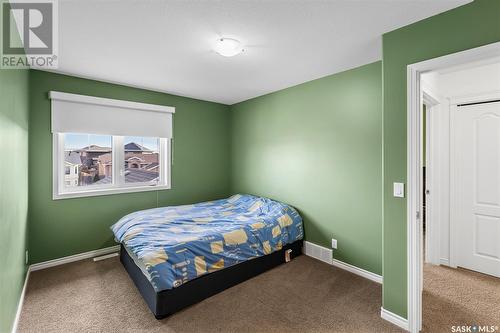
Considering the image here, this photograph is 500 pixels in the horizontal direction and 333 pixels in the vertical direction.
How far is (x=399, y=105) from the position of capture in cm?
193

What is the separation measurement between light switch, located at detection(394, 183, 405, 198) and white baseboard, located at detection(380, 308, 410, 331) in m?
0.99

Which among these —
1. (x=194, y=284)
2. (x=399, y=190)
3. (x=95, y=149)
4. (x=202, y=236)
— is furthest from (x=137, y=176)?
(x=399, y=190)

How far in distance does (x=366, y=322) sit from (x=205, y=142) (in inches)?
137

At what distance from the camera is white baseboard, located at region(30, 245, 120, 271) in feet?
9.55

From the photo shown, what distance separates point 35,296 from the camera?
7.75 ft

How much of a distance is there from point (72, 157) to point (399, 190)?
390cm

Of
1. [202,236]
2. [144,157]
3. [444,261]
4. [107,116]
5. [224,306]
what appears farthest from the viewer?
[144,157]

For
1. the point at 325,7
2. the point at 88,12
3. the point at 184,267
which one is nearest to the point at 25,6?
the point at 88,12

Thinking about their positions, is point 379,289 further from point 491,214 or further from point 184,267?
point 184,267

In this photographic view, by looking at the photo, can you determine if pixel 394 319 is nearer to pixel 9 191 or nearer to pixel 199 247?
pixel 199 247

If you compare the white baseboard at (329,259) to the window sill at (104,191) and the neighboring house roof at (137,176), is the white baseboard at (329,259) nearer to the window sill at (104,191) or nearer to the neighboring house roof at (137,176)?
the window sill at (104,191)

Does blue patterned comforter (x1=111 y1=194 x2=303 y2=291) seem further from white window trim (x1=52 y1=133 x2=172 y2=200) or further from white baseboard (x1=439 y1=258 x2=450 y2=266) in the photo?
white baseboard (x1=439 y1=258 x2=450 y2=266)

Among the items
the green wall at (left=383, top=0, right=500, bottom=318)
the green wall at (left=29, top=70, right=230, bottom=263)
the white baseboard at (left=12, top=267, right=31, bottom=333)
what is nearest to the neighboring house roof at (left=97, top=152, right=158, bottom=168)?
the green wall at (left=29, top=70, right=230, bottom=263)

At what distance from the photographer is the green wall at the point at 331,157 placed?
2.71 metres
